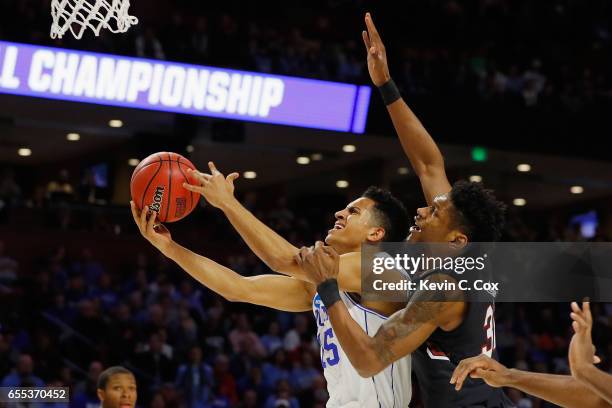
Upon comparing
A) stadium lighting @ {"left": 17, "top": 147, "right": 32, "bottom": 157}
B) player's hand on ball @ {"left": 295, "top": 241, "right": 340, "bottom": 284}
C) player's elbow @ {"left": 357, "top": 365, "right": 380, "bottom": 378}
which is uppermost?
stadium lighting @ {"left": 17, "top": 147, "right": 32, "bottom": 157}

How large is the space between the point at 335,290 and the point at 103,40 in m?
10.0

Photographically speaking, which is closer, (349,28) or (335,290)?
(335,290)

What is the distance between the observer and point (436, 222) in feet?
14.9

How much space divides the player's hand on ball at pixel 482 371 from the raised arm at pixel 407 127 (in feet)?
4.73

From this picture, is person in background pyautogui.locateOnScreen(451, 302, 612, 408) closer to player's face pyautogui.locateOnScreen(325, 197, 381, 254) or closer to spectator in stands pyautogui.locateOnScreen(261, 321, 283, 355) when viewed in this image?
player's face pyautogui.locateOnScreen(325, 197, 381, 254)

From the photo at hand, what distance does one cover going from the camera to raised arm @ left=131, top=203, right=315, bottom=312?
482 centimetres

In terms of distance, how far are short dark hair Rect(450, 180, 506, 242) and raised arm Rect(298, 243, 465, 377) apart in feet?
1.42

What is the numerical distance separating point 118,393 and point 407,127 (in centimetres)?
240

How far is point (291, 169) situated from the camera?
20.3m

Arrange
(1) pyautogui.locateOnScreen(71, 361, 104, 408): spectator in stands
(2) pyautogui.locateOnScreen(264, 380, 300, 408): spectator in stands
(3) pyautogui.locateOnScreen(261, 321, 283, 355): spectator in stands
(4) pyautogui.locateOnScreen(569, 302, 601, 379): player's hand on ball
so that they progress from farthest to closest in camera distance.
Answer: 1. (3) pyautogui.locateOnScreen(261, 321, 283, 355): spectator in stands
2. (2) pyautogui.locateOnScreen(264, 380, 300, 408): spectator in stands
3. (1) pyautogui.locateOnScreen(71, 361, 104, 408): spectator in stands
4. (4) pyautogui.locateOnScreen(569, 302, 601, 379): player's hand on ball

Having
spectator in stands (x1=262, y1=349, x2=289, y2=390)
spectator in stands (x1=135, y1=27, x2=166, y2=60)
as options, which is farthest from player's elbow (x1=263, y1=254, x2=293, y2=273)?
spectator in stands (x1=135, y1=27, x2=166, y2=60)

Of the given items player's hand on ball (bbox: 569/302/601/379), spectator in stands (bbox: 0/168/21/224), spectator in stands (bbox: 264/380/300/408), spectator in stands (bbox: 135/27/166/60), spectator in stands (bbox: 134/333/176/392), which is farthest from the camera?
spectator in stands (bbox: 0/168/21/224)

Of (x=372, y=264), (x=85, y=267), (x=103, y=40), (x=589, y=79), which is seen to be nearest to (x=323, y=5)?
(x=589, y=79)

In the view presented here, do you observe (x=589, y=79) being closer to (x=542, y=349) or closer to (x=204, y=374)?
(x=542, y=349)
